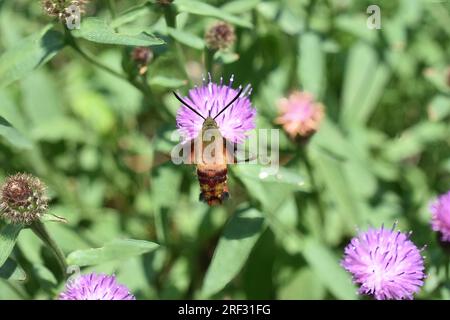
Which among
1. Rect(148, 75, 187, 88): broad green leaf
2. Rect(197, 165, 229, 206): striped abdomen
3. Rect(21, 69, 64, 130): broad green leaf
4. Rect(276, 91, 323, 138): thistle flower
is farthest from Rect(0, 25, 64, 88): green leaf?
Rect(21, 69, 64, 130): broad green leaf

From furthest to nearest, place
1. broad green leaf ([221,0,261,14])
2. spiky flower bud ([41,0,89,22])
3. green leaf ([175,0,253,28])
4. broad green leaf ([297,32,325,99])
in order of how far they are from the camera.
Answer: broad green leaf ([297,32,325,99]) < broad green leaf ([221,0,261,14]) < green leaf ([175,0,253,28]) < spiky flower bud ([41,0,89,22])

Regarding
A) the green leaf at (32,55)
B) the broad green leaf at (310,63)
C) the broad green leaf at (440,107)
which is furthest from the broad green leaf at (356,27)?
the green leaf at (32,55)

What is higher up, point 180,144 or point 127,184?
point 127,184

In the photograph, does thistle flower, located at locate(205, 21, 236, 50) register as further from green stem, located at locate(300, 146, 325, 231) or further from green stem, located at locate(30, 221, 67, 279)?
green stem, located at locate(30, 221, 67, 279)

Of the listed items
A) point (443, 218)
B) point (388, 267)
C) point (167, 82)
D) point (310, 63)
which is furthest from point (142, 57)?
point (443, 218)

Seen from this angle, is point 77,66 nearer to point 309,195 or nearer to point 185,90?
point 185,90

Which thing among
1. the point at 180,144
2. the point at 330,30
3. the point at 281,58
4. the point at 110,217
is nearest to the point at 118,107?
the point at 110,217

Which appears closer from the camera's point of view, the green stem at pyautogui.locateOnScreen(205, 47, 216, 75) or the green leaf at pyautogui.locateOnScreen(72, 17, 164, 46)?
the green leaf at pyautogui.locateOnScreen(72, 17, 164, 46)

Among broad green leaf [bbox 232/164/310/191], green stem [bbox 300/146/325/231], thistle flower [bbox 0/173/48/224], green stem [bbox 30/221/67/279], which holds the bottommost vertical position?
green stem [bbox 30/221/67/279]
